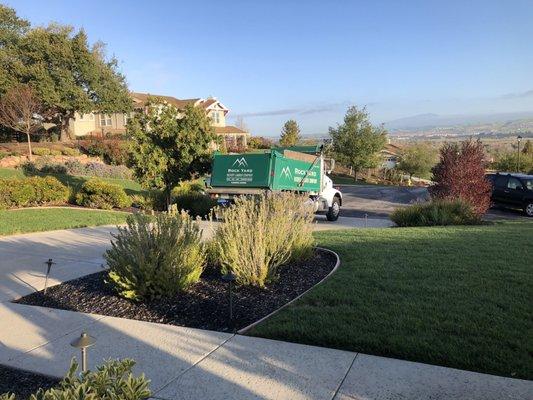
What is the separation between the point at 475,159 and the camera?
15805 mm

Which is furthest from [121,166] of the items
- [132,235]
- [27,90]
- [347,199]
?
[132,235]

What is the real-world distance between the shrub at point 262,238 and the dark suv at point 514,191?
52.6 feet

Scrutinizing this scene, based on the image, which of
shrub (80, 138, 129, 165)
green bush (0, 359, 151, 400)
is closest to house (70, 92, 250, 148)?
shrub (80, 138, 129, 165)

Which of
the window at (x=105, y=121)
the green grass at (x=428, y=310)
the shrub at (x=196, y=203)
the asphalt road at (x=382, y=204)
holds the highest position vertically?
the window at (x=105, y=121)

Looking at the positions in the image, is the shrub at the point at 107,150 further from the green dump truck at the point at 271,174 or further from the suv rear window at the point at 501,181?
the suv rear window at the point at 501,181

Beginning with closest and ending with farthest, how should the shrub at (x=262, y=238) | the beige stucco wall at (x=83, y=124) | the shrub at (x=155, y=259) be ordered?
the shrub at (x=155, y=259)
the shrub at (x=262, y=238)
the beige stucco wall at (x=83, y=124)

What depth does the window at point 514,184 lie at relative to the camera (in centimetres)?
2012

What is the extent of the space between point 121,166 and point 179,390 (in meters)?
29.3

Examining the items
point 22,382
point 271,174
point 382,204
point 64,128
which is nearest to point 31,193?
point 271,174

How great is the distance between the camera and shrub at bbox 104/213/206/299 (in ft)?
18.8

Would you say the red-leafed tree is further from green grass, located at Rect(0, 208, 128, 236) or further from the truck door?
green grass, located at Rect(0, 208, 128, 236)

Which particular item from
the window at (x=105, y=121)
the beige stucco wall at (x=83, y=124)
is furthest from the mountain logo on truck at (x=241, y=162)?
the window at (x=105, y=121)

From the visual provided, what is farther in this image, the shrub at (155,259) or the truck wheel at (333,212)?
the truck wheel at (333,212)

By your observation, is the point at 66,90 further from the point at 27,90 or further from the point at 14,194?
the point at 14,194
